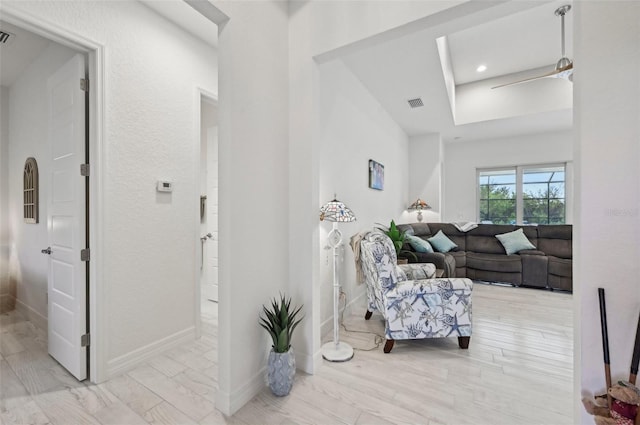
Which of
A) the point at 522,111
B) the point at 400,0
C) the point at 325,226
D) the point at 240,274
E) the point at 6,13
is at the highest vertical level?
the point at 522,111

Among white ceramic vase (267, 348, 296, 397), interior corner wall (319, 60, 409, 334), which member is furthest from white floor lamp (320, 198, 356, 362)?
white ceramic vase (267, 348, 296, 397)

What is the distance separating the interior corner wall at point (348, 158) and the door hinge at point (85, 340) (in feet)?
6.12

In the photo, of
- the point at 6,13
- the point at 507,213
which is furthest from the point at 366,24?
the point at 507,213

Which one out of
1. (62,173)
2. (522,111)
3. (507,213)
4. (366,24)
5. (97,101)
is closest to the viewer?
(366,24)

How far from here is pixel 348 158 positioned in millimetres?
3230

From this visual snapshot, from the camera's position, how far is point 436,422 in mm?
1595

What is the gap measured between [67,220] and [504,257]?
5.60m

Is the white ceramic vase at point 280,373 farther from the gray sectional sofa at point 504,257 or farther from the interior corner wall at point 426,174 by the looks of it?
the interior corner wall at point 426,174

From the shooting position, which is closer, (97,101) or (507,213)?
(97,101)

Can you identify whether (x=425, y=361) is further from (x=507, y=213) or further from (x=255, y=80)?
(x=507, y=213)

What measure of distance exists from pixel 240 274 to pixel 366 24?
1844 mm

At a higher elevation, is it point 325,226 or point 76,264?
point 325,226

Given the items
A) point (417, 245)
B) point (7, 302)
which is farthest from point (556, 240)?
point (7, 302)

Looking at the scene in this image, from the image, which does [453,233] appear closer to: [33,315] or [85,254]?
[85,254]
